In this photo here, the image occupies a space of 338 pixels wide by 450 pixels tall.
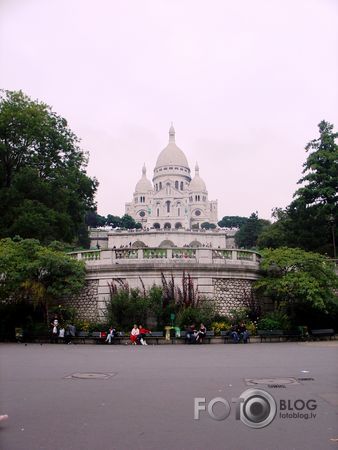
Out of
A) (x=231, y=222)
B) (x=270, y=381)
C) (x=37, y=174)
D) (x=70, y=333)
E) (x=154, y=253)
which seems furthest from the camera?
(x=231, y=222)

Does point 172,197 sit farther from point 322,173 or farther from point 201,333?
point 201,333

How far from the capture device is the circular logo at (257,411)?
7266 millimetres

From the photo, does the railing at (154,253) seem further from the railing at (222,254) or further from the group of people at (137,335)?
the group of people at (137,335)

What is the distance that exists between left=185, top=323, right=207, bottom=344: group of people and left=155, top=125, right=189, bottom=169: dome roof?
138 m

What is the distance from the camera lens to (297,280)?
27469mm

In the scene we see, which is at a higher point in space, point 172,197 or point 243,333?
point 172,197

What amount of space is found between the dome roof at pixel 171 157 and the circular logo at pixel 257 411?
154419mm

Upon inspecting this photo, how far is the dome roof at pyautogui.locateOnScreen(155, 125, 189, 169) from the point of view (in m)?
161

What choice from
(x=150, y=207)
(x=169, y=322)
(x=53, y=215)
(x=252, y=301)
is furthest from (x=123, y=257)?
(x=150, y=207)

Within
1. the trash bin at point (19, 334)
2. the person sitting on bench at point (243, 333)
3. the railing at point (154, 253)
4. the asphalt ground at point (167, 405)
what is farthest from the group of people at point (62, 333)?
the asphalt ground at point (167, 405)

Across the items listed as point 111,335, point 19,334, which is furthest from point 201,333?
point 19,334

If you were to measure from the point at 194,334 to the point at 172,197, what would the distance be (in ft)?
417

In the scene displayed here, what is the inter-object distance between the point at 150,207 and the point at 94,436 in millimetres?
147226

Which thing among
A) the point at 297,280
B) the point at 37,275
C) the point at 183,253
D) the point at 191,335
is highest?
the point at 183,253
